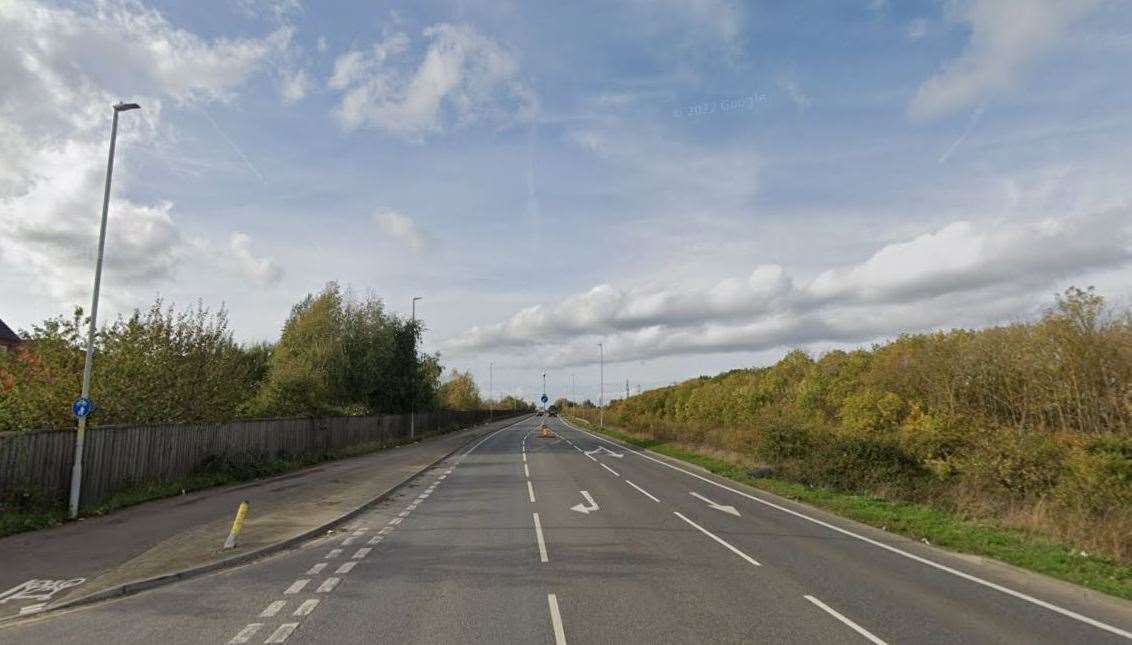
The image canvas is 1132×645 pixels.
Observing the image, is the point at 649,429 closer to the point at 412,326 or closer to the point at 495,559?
the point at 412,326

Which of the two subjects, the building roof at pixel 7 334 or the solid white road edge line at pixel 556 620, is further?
the building roof at pixel 7 334

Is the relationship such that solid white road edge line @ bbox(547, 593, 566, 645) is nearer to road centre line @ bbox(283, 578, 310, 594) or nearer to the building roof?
road centre line @ bbox(283, 578, 310, 594)

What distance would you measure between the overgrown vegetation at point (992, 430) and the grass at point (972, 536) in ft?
1.89

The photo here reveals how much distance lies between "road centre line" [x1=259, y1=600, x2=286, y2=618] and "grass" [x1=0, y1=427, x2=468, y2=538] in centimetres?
783

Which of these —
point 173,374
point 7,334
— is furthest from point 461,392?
Result: point 173,374

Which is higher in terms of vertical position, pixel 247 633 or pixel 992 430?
pixel 992 430

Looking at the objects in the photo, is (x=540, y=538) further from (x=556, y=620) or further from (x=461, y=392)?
(x=461, y=392)

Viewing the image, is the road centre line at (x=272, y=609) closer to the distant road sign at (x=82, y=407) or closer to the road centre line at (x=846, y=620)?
the road centre line at (x=846, y=620)

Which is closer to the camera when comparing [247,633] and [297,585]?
[247,633]

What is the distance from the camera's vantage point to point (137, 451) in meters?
17.8

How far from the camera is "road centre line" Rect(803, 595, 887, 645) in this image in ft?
22.0

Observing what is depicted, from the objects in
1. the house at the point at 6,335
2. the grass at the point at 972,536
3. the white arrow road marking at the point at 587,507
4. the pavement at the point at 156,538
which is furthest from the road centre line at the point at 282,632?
the house at the point at 6,335

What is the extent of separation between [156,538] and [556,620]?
870cm

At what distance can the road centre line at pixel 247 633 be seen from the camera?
256 inches
